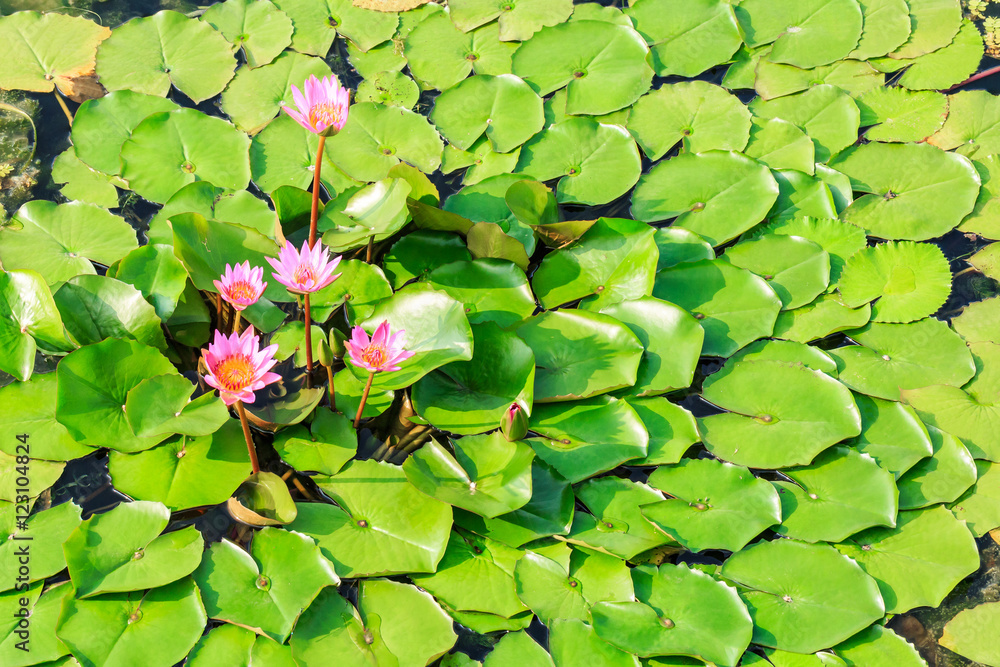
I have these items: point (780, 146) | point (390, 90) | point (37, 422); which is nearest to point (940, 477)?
point (780, 146)

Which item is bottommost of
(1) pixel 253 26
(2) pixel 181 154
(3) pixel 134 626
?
(3) pixel 134 626

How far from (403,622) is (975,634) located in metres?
2.07

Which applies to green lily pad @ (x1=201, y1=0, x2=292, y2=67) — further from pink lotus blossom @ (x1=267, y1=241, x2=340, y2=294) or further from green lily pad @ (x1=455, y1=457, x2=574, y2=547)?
green lily pad @ (x1=455, y1=457, x2=574, y2=547)

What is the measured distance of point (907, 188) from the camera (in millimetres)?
3586

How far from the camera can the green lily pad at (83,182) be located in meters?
3.42

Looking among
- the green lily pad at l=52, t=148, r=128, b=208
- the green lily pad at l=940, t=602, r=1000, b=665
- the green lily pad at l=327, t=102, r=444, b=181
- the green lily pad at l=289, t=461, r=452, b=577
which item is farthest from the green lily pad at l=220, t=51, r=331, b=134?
the green lily pad at l=940, t=602, r=1000, b=665

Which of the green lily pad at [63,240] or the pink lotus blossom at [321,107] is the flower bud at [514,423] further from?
A: the green lily pad at [63,240]

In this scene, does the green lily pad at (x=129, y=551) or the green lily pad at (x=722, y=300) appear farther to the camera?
the green lily pad at (x=722, y=300)

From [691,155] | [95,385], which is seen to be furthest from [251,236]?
[691,155]

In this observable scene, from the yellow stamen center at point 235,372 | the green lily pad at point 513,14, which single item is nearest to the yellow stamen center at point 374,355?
the yellow stamen center at point 235,372

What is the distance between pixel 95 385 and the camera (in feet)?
8.73

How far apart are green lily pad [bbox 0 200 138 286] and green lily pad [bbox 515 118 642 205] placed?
1866mm

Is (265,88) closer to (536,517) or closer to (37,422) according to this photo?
(37,422)

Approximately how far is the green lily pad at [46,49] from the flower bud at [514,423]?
9.72 ft
